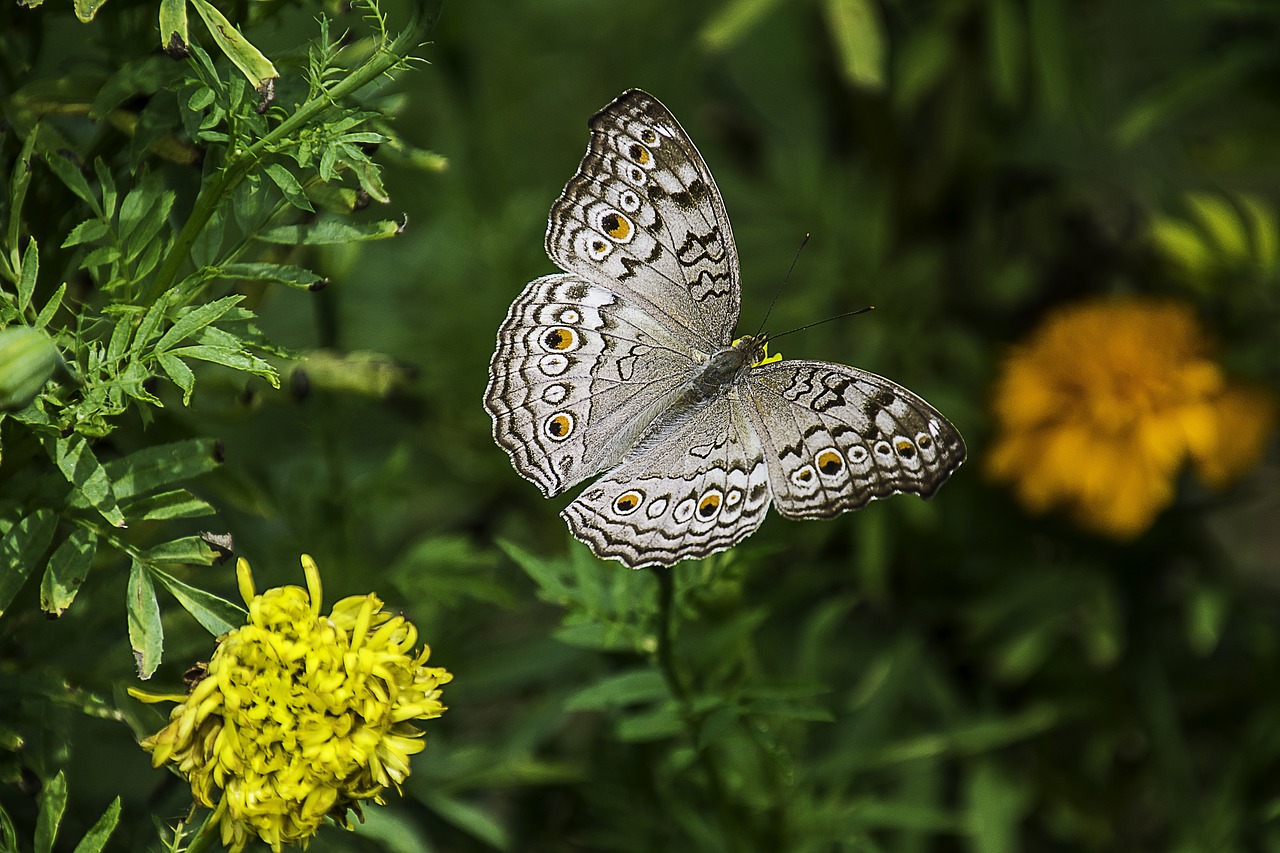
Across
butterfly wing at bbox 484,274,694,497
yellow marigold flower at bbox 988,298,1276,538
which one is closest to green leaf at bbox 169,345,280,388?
butterfly wing at bbox 484,274,694,497

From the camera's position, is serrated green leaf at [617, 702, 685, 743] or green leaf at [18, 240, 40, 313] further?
serrated green leaf at [617, 702, 685, 743]

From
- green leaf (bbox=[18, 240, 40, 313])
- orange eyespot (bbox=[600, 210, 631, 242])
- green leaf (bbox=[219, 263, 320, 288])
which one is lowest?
orange eyespot (bbox=[600, 210, 631, 242])

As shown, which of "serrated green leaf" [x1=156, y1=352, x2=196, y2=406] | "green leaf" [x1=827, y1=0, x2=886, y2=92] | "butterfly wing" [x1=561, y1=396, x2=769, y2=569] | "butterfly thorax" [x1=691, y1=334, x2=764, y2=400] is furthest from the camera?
"green leaf" [x1=827, y1=0, x2=886, y2=92]

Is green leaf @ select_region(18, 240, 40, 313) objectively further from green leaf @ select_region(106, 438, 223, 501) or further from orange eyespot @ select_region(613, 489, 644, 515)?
orange eyespot @ select_region(613, 489, 644, 515)

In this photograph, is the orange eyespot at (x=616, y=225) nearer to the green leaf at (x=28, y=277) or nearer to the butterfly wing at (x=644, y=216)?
the butterfly wing at (x=644, y=216)

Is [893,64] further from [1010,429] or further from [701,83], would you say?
[1010,429]

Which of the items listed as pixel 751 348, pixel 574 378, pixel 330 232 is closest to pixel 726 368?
pixel 751 348
